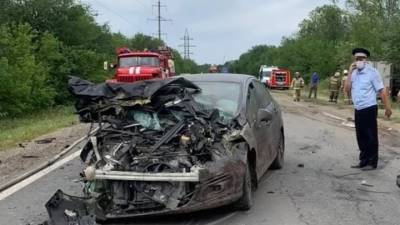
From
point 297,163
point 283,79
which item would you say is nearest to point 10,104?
point 297,163

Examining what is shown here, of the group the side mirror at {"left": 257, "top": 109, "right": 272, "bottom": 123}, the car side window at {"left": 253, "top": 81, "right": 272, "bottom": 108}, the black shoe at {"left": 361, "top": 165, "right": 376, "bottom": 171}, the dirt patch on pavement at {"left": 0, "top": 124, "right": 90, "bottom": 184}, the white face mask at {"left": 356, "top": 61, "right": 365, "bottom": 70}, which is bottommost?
the dirt patch on pavement at {"left": 0, "top": 124, "right": 90, "bottom": 184}

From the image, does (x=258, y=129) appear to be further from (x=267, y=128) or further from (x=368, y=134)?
(x=368, y=134)

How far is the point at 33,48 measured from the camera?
2792cm

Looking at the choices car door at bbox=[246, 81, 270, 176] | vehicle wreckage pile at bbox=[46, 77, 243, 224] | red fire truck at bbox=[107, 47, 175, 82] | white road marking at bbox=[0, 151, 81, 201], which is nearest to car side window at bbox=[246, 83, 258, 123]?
car door at bbox=[246, 81, 270, 176]

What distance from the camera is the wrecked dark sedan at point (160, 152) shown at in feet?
19.7

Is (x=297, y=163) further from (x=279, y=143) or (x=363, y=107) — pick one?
(x=363, y=107)

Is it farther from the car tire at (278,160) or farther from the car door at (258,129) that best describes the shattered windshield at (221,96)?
the car tire at (278,160)

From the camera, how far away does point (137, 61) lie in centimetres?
2488

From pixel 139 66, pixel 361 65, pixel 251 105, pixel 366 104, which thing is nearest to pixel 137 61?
pixel 139 66

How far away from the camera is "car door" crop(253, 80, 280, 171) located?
8.05 m

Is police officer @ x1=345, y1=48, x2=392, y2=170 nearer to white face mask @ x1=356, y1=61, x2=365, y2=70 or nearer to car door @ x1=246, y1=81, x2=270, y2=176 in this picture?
white face mask @ x1=356, y1=61, x2=365, y2=70

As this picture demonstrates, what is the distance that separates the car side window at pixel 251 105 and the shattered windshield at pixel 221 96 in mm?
156

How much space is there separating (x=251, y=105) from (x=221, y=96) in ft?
1.40

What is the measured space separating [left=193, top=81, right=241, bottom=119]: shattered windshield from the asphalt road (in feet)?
3.58
